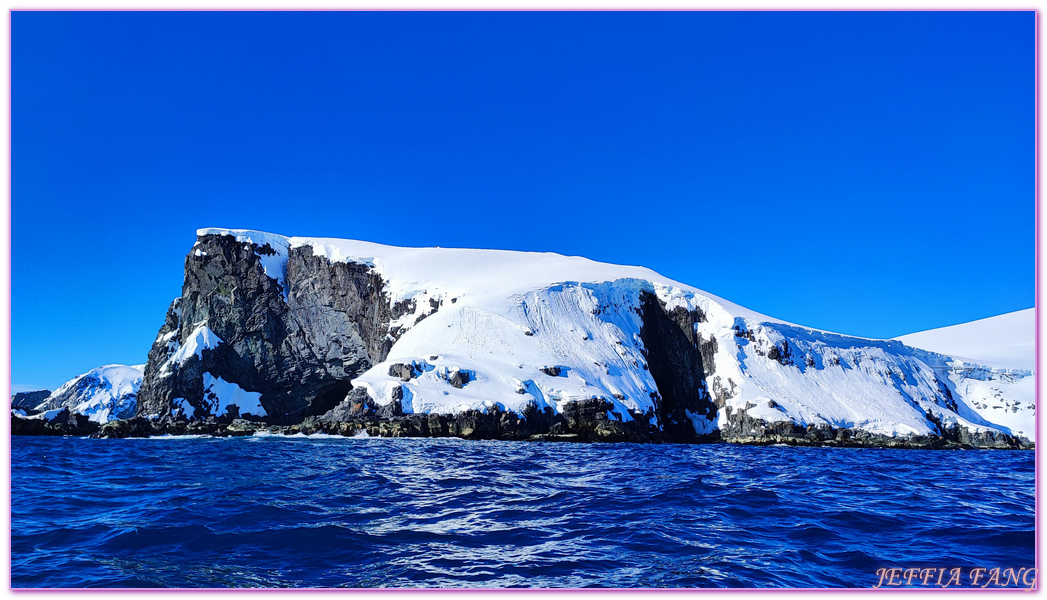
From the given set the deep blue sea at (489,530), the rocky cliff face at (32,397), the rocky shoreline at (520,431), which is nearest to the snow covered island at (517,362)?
the rocky shoreline at (520,431)

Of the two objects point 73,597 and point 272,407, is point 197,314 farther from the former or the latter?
point 73,597

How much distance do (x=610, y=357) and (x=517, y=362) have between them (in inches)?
488

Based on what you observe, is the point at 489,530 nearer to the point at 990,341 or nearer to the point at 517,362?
the point at 517,362

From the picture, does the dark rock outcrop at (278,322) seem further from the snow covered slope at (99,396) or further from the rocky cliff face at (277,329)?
the snow covered slope at (99,396)

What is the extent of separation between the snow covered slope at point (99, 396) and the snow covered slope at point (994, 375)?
13502 centimetres

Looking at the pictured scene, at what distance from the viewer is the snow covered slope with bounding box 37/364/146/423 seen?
376 ft

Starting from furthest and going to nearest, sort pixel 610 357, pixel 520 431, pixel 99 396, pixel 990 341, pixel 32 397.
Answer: pixel 32 397 < pixel 99 396 < pixel 990 341 < pixel 610 357 < pixel 520 431

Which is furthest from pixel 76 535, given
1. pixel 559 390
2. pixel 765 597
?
pixel 559 390

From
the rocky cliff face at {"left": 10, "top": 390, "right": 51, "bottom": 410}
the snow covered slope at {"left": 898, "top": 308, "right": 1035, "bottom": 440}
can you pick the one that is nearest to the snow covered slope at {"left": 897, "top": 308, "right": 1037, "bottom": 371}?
the snow covered slope at {"left": 898, "top": 308, "right": 1035, "bottom": 440}

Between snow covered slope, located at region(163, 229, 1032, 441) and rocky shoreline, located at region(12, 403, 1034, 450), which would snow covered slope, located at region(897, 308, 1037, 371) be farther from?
rocky shoreline, located at region(12, 403, 1034, 450)

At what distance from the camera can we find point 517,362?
56.1 metres

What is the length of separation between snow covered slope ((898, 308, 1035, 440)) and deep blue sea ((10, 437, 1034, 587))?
215 feet

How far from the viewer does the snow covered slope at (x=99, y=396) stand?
11462 cm

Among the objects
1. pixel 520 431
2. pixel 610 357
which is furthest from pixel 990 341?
pixel 520 431
